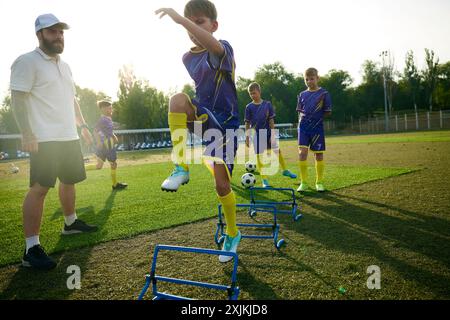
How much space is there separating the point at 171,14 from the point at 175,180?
1549 mm

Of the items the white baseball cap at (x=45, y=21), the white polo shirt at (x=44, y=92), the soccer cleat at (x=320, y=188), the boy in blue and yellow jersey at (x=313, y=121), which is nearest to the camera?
the white polo shirt at (x=44, y=92)

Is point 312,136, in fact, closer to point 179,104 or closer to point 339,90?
point 179,104

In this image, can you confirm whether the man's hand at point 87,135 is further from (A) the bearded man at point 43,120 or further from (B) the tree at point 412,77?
(B) the tree at point 412,77

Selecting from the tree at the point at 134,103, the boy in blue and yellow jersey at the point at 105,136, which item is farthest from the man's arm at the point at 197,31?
the tree at the point at 134,103

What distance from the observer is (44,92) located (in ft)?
13.6

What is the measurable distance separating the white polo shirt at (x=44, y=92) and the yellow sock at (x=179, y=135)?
1823 millimetres

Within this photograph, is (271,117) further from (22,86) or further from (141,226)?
(22,86)

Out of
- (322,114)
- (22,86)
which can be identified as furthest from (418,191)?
(22,86)

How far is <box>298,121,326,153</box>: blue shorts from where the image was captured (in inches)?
314

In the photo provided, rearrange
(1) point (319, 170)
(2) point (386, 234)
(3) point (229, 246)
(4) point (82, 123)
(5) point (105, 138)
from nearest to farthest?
(3) point (229, 246)
(2) point (386, 234)
(4) point (82, 123)
(1) point (319, 170)
(5) point (105, 138)

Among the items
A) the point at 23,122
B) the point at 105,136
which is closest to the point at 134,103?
the point at 105,136

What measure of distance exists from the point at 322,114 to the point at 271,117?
1578 mm

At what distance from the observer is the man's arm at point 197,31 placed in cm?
291

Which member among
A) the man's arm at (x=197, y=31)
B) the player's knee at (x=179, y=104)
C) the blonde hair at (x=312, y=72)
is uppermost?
the blonde hair at (x=312, y=72)
